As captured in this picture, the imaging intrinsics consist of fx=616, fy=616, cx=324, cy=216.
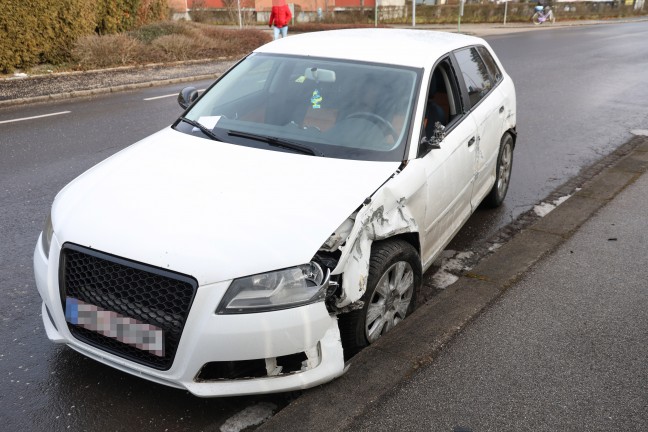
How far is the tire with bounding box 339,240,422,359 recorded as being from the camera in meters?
3.24

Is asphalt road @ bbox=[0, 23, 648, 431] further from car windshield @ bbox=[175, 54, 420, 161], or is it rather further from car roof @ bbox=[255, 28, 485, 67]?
car roof @ bbox=[255, 28, 485, 67]

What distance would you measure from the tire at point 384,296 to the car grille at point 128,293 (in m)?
0.88

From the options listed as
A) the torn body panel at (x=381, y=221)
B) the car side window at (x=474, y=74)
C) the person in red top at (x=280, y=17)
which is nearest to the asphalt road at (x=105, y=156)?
the torn body panel at (x=381, y=221)

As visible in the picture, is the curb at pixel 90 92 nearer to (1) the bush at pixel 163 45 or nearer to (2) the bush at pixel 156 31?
(1) the bush at pixel 163 45

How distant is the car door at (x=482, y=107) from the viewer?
491 cm

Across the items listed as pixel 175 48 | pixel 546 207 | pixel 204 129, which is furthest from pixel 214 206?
pixel 175 48

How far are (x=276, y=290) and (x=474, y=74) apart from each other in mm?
3243

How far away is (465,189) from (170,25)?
16.9 m

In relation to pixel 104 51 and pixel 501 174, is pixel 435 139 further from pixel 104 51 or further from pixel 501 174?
pixel 104 51

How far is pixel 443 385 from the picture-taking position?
3.11 metres

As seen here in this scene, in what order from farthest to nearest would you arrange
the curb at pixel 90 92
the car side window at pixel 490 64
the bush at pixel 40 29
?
the bush at pixel 40 29
the curb at pixel 90 92
the car side window at pixel 490 64

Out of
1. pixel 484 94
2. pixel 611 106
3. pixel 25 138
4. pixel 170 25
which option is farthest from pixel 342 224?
pixel 170 25

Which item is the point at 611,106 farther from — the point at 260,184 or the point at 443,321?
the point at 260,184

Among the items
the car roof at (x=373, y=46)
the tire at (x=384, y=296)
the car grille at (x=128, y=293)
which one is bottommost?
the tire at (x=384, y=296)
